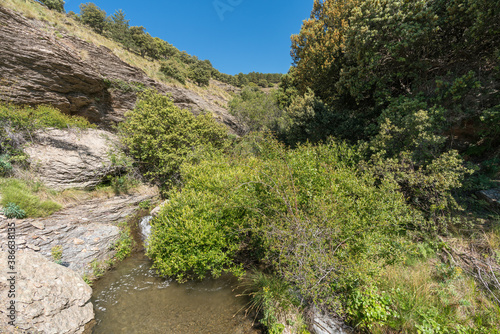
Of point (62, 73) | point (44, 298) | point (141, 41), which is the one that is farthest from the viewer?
point (141, 41)

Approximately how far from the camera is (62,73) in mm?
10805

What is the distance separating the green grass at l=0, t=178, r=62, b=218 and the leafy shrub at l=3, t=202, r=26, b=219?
0.49 feet

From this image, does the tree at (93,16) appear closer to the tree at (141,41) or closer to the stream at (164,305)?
the tree at (141,41)

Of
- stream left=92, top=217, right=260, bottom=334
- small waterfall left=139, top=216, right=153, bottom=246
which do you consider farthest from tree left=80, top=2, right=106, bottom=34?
stream left=92, top=217, right=260, bottom=334

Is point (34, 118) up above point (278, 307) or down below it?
above

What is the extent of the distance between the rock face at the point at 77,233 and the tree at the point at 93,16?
96.5ft

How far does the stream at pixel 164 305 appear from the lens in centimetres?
448

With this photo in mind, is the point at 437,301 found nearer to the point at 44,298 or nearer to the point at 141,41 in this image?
the point at 44,298

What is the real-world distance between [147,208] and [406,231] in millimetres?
11555

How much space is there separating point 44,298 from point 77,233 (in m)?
3.08

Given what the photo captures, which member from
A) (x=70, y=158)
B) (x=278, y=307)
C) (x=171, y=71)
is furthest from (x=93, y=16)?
(x=278, y=307)

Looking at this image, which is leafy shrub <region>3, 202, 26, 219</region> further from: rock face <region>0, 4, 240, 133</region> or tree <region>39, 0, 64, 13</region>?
tree <region>39, 0, 64, 13</region>

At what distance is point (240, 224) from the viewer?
560 centimetres

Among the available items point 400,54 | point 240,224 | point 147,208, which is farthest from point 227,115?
point 240,224
